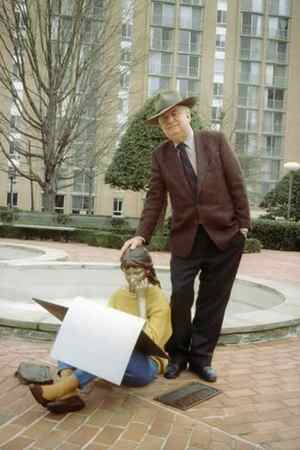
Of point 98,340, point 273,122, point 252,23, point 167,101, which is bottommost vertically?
point 98,340

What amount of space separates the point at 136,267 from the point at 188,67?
126 feet

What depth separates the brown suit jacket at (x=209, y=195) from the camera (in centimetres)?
289

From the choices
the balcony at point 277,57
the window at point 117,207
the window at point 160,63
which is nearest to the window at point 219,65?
the balcony at point 277,57

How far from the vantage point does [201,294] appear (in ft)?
10.1

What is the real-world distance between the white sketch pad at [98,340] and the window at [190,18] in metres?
39.7

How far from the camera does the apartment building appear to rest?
38.2m

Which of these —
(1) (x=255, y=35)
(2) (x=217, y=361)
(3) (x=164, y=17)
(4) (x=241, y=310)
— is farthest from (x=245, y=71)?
(2) (x=217, y=361)

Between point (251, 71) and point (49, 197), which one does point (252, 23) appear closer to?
point (251, 71)

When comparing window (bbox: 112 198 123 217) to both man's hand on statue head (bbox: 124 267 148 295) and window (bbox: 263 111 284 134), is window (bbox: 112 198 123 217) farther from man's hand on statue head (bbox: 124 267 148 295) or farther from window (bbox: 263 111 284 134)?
man's hand on statue head (bbox: 124 267 148 295)

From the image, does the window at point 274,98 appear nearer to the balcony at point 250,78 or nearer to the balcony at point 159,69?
the balcony at point 250,78

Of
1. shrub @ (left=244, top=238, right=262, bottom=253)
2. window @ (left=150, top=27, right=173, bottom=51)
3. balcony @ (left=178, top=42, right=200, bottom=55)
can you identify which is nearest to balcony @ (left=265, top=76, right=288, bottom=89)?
balcony @ (left=178, top=42, right=200, bottom=55)

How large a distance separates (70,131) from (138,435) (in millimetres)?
15638

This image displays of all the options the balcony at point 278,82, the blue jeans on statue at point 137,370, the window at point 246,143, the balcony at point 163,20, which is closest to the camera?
the blue jeans on statue at point 137,370

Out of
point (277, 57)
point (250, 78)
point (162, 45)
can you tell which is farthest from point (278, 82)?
point (162, 45)
